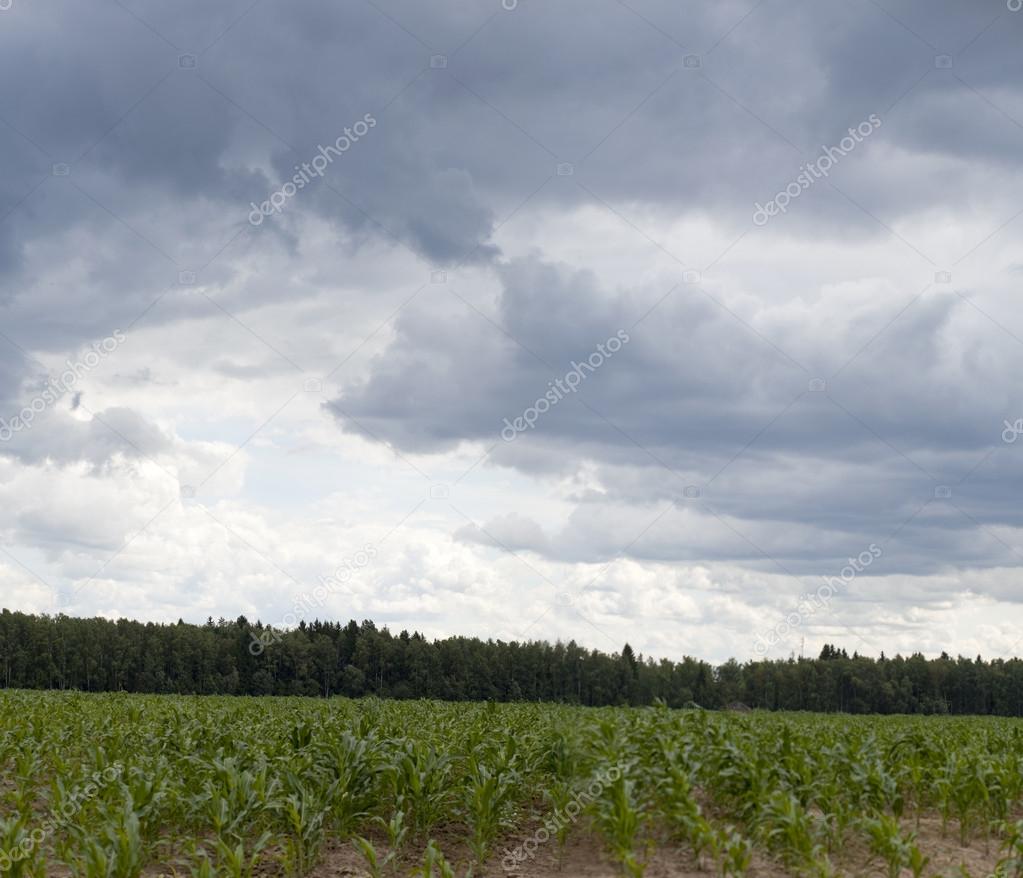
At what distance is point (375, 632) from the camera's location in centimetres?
10088

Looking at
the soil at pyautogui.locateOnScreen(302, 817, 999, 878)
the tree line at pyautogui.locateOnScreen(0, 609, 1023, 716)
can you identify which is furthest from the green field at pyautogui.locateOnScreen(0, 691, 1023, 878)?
the tree line at pyautogui.locateOnScreen(0, 609, 1023, 716)

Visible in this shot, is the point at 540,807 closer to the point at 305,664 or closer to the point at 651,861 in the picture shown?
the point at 651,861

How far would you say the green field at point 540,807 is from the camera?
33.7 ft

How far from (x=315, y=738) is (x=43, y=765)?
5.55 metres

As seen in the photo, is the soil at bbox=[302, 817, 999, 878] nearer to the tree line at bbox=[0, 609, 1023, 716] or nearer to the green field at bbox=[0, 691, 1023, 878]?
the green field at bbox=[0, 691, 1023, 878]

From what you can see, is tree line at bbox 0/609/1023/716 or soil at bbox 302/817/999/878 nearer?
soil at bbox 302/817/999/878

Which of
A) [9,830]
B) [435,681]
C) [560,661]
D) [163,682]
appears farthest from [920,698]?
[9,830]

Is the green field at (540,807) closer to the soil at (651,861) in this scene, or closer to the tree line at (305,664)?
the soil at (651,861)

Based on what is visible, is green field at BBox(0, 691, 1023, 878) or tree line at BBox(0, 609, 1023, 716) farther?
tree line at BBox(0, 609, 1023, 716)

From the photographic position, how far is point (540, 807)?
13312 millimetres

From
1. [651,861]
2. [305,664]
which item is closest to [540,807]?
[651,861]

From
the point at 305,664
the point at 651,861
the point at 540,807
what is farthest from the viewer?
the point at 305,664

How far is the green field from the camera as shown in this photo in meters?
10.3

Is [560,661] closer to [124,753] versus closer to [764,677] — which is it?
[764,677]
